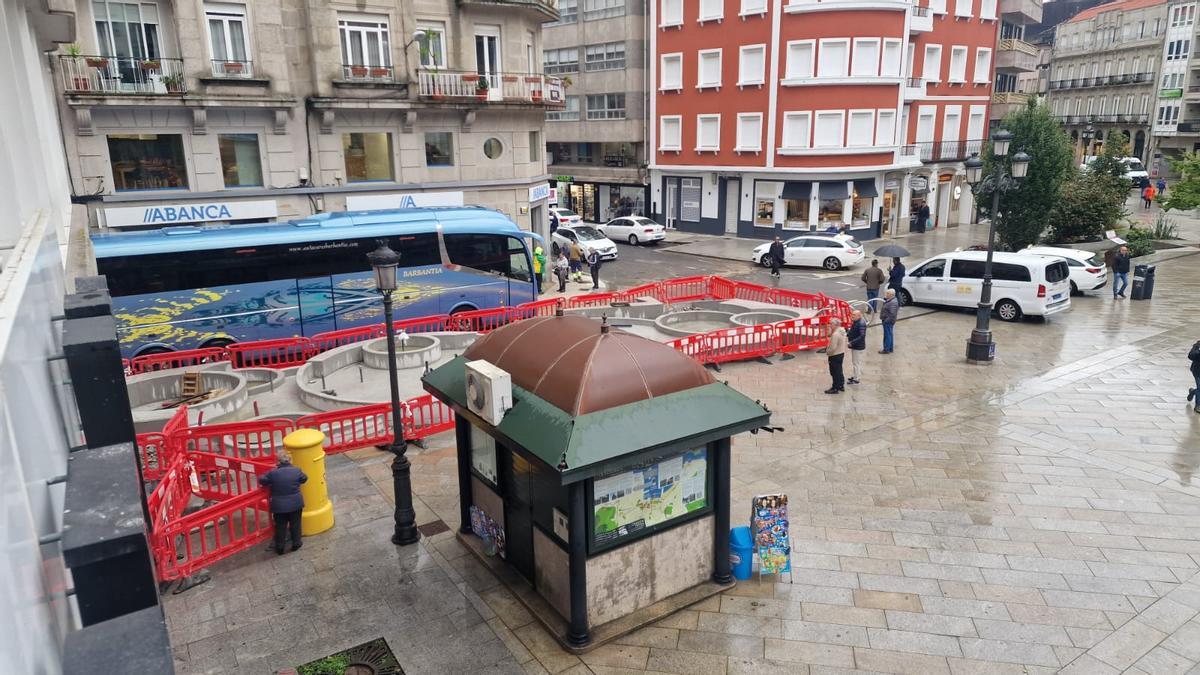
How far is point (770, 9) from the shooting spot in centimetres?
3462

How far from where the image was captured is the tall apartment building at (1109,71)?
66312 mm

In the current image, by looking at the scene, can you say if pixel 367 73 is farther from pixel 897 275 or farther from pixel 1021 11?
pixel 1021 11

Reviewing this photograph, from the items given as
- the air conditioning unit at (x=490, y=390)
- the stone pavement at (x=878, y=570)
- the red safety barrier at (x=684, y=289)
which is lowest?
the stone pavement at (x=878, y=570)

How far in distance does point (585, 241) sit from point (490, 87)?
8247 mm

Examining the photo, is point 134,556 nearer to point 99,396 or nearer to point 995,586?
point 99,396

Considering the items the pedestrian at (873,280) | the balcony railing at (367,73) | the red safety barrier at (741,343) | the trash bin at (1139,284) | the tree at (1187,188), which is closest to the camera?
the red safety barrier at (741,343)

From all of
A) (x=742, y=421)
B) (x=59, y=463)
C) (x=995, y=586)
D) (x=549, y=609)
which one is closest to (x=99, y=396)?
(x=59, y=463)

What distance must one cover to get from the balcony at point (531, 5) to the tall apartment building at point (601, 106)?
45.6ft

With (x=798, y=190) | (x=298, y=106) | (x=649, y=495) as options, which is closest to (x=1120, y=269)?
(x=798, y=190)

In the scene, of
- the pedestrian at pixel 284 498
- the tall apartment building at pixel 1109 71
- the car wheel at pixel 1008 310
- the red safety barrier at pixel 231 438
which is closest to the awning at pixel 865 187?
the car wheel at pixel 1008 310

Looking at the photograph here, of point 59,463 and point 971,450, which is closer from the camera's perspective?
point 59,463

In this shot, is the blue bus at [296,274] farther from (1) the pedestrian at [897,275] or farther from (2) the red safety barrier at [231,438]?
(1) the pedestrian at [897,275]

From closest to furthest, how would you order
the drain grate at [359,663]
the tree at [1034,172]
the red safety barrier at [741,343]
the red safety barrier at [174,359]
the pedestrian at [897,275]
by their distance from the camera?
the drain grate at [359,663] → the red safety barrier at [174,359] → the red safety barrier at [741,343] → the pedestrian at [897,275] → the tree at [1034,172]

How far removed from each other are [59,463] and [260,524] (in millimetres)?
6851
